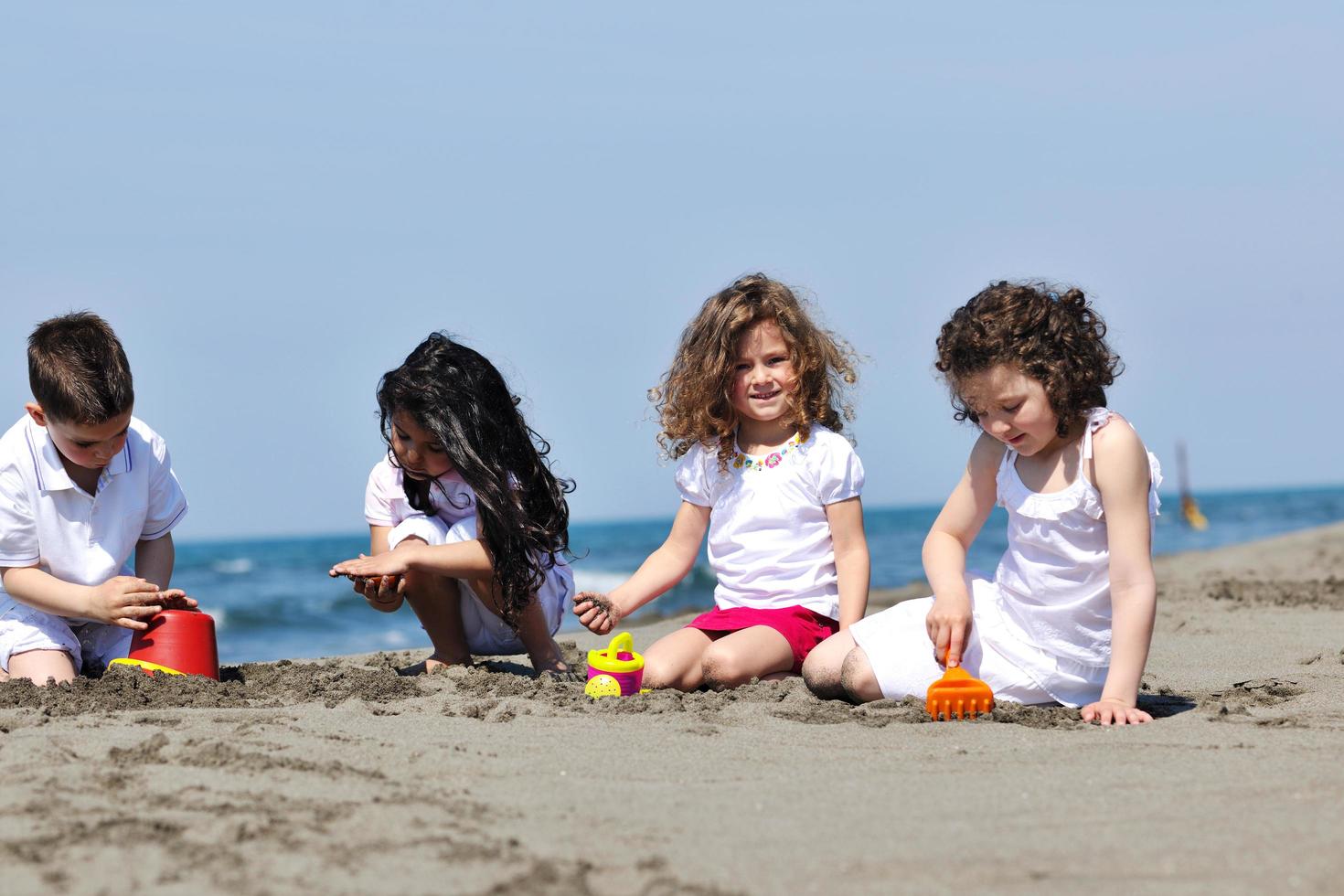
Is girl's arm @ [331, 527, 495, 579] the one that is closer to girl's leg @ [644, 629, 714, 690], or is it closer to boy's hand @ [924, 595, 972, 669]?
girl's leg @ [644, 629, 714, 690]

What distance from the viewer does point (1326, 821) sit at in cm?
223

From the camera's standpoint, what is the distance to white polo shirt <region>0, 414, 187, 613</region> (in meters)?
4.14

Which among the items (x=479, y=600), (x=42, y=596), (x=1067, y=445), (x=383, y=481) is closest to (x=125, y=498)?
(x=42, y=596)

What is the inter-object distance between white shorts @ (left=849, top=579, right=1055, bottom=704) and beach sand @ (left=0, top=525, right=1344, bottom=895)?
12 centimetres

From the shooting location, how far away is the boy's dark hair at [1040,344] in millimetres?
3436

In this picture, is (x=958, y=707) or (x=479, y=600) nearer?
(x=958, y=707)

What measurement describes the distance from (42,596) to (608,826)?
8.78ft

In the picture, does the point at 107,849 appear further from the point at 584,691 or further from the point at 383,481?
the point at 383,481

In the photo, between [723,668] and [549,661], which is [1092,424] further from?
[549,661]

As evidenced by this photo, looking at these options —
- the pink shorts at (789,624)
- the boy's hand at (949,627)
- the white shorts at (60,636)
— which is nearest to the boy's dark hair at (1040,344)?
the boy's hand at (949,627)

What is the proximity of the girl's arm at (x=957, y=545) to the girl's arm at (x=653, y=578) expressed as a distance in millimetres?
975

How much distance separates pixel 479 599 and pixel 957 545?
1.76 m

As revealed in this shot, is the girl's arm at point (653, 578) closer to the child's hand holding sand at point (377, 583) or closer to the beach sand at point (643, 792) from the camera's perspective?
the beach sand at point (643, 792)

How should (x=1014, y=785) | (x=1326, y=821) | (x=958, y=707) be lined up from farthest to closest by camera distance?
1. (x=958, y=707)
2. (x=1014, y=785)
3. (x=1326, y=821)
